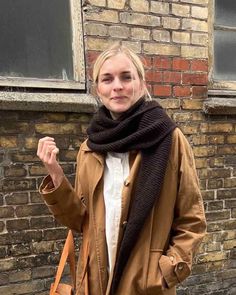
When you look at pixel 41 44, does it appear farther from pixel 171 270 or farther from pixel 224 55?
pixel 171 270

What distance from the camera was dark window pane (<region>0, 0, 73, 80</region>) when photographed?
2.71m

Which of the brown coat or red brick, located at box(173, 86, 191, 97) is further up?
red brick, located at box(173, 86, 191, 97)

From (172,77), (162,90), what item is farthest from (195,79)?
(162,90)

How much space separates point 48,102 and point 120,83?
100 centimetres

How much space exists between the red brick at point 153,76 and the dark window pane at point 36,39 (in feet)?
1.87

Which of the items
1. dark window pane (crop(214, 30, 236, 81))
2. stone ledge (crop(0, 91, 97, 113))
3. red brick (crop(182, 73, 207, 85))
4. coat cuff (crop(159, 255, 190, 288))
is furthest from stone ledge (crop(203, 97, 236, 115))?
coat cuff (crop(159, 255, 190, 288))

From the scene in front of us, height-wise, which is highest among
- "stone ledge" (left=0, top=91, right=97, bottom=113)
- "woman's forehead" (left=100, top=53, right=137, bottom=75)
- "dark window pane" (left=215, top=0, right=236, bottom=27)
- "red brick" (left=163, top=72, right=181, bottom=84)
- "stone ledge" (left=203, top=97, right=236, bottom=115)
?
"dark window pane" (left=215, top=0, right=236, bottom=27)

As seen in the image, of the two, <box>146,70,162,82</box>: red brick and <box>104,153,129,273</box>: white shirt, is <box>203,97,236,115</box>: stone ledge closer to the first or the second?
<box>146,70,162,82</box>: red brick

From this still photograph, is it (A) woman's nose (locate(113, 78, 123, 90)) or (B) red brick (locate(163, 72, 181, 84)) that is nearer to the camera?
(A) woman's nose (locate(113, 78, 123, 90))

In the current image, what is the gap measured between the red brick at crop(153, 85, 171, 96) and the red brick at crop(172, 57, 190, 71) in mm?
169

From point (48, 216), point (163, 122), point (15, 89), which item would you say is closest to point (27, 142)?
point (15, 89)

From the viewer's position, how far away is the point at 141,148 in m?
1.75

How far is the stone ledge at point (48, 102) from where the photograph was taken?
257 centimetres

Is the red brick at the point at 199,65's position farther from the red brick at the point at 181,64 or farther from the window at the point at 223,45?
the window at the point at 223,45
